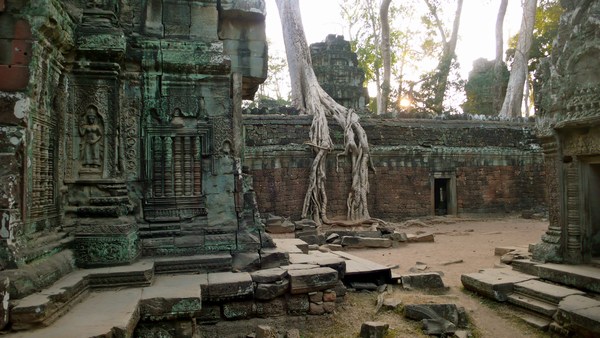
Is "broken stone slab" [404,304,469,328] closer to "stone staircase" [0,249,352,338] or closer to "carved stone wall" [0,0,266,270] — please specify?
"stone staircase" [0,249,352,338]

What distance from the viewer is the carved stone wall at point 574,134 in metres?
5.70

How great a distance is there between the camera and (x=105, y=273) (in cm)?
418

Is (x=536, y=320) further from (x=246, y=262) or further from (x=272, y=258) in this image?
(x=246, y=262)

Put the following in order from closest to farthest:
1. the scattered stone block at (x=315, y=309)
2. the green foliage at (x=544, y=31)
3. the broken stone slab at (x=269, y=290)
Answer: the broken stone slab at (x=269, y=290)
the scattered stone block at (x=315, y=309)
the green foliage at (x=544, y=31)

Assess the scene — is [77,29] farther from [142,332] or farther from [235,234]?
[142,332]

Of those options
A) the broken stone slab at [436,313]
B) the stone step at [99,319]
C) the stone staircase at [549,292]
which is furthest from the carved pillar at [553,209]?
the stone step at [99,319]

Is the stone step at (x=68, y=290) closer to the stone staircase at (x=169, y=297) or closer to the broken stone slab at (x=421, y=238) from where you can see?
the stone staircase at (x=169, y=297)

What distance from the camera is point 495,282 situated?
5742 mm

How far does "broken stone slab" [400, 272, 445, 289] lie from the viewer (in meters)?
6.14

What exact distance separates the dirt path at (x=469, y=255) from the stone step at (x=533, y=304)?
0.15 m

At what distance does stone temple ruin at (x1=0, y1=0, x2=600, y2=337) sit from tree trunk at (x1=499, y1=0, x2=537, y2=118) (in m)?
13.8

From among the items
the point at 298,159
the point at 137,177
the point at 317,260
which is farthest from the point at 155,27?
the point at 298,159

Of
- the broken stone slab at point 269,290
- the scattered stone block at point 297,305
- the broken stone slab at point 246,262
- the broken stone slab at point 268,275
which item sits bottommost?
the scattered stone block at point 297,305

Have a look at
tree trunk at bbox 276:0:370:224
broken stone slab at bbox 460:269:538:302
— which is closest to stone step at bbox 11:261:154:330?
broken stone slab at bbox 460:269:538:302
